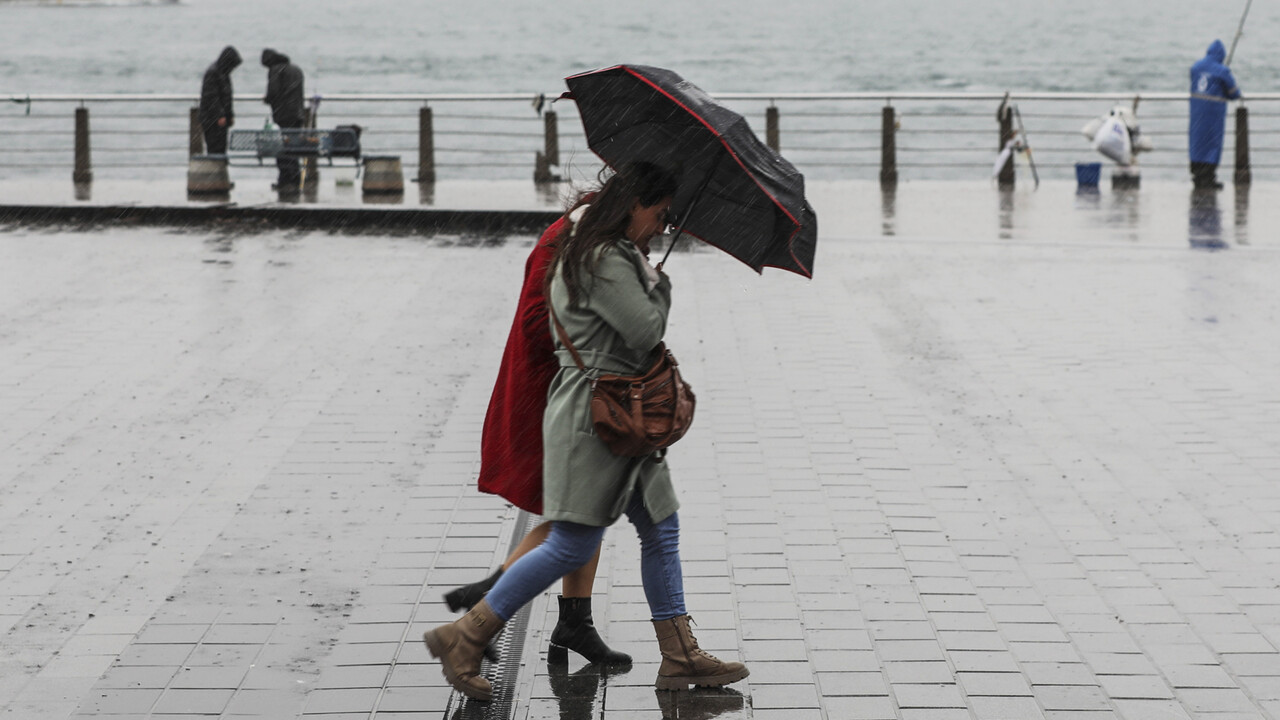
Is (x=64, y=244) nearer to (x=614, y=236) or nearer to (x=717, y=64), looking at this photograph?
(x=614, y=236)

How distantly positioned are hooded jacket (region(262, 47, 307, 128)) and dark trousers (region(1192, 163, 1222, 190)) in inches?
409

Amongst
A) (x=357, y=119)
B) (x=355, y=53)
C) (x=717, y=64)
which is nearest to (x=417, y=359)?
(x=357, y=119)

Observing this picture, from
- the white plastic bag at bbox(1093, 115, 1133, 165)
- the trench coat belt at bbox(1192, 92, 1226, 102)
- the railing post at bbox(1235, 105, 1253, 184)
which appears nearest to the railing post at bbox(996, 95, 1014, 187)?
the white plastic bag at bbox(1093, 115, 1133, 165)

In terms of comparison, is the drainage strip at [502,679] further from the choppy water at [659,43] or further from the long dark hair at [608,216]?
the choppy water at [659,43]

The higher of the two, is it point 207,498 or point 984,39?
point 984,39

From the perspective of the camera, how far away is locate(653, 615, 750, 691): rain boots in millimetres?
4195

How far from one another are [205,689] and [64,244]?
9.38m

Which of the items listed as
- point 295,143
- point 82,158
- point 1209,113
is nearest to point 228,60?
point 295,143

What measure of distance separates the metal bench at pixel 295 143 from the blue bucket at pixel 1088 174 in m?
8.28

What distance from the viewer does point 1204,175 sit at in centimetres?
1733

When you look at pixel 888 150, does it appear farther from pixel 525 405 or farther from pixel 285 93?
pixel 525 405

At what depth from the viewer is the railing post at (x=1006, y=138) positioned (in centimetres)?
1756

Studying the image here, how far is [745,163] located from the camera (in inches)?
149

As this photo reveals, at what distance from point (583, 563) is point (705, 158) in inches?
45.3
